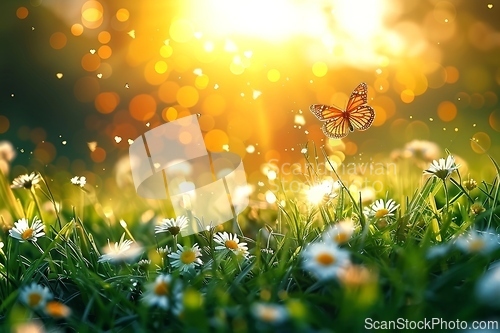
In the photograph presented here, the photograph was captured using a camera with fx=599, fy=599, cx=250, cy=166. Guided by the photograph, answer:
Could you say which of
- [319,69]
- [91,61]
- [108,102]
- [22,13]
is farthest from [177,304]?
[22,13]

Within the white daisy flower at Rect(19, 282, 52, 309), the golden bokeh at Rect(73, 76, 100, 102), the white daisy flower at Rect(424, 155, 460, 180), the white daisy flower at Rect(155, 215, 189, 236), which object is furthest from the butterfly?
the golden bokeh at Rect(73, 76, 100, 102)

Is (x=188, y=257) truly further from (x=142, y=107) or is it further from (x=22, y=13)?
(x=22, y=13)

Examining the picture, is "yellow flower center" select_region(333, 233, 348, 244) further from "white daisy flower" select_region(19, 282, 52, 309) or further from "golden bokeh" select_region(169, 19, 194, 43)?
"golden bokeh" select_region(169, 19, 194, 43)

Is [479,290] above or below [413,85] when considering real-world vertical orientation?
below

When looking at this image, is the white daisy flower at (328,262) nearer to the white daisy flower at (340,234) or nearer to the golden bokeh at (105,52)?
the white daisy flower at (340,234)

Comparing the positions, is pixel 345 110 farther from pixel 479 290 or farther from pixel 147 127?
pixel 479 290

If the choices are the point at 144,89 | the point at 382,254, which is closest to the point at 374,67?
the point at 144,89
